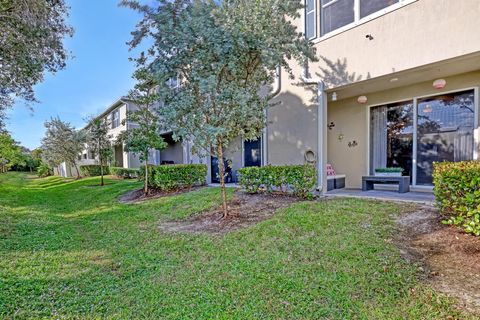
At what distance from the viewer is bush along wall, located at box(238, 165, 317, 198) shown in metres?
7.23

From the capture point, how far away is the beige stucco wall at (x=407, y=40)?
17.3 feet

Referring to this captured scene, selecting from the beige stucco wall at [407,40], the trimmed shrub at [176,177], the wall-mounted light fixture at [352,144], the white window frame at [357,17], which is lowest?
the trimmed shrub at [176,177]

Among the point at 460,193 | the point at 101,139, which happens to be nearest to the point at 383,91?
the point at 460,193

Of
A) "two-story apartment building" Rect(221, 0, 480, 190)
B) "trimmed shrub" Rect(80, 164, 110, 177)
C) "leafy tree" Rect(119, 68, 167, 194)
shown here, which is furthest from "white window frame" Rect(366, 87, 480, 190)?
"trimmed shrub" Rect(80, 164, 110, 177)

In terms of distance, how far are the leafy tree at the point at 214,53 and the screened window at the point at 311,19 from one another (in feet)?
8.17

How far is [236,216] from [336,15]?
6.37 metres

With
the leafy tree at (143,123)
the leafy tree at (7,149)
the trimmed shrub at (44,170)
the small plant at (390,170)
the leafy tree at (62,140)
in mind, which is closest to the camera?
the small plant at (390,170)

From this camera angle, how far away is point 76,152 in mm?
22078

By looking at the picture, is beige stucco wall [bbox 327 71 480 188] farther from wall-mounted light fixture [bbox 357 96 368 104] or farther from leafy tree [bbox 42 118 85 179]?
leafy tree [bbox 42 118 85 179]

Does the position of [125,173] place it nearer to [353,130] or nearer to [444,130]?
[353,130]

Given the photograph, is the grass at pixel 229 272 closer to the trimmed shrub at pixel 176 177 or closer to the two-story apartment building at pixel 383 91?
the two-story apartment building at pixel 383 91

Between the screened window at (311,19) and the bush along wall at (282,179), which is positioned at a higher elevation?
the screened window at (311,19)

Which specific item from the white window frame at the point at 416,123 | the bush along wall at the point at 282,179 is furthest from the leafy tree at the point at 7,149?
the white window frame at the point at 416,123

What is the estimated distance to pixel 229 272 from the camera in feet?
12.1
